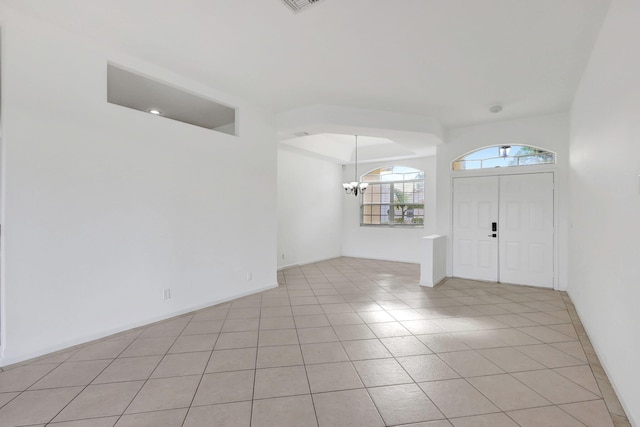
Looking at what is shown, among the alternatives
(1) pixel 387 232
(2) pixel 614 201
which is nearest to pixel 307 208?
(1) pixel 387 232

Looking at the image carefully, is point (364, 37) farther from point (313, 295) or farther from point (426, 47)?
point (313, 295)

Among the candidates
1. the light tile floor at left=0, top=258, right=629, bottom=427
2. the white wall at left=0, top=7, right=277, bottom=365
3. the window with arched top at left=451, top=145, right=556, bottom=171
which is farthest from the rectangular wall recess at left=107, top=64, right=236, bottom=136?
the window with arched top at left=451, top=145, right=556, bottom=171

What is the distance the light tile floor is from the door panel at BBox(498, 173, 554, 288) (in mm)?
1266

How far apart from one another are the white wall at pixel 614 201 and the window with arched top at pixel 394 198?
420 cm

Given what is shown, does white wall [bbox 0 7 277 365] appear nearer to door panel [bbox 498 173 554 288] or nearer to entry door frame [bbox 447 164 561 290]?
entry door frame [bbox 447 164 561 290]

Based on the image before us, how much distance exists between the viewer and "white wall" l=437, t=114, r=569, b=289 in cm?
474

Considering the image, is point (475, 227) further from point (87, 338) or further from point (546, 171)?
point (87, 338)

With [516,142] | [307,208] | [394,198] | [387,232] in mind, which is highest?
[516,142]

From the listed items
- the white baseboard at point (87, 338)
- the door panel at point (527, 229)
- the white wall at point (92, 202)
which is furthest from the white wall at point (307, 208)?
the door panel at point (527, 229)

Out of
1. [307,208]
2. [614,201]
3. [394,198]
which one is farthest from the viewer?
[394,198]

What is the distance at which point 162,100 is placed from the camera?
4293mm

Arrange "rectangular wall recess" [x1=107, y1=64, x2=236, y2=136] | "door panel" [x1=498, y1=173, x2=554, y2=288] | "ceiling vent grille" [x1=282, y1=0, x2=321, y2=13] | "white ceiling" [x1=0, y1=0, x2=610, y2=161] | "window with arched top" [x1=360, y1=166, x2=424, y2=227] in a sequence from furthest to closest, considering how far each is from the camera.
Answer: "window with arched top" [x1=360, y1=166, x2=424, y2=227] → "door panel" [x1=498, y1=173, x2=554, y2=288] → "rectangular wall recess" [x1=107, y1=64, x2=236, y2=136] → "white ceiling" [x1=0, y1=0, x2=610, y2=161] → "ceiling vent grille" [x1=282, y1=0, x2=321, y2=13]

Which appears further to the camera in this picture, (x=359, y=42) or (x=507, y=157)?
(x=507, y=157)

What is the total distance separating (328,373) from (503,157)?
4.88 m
